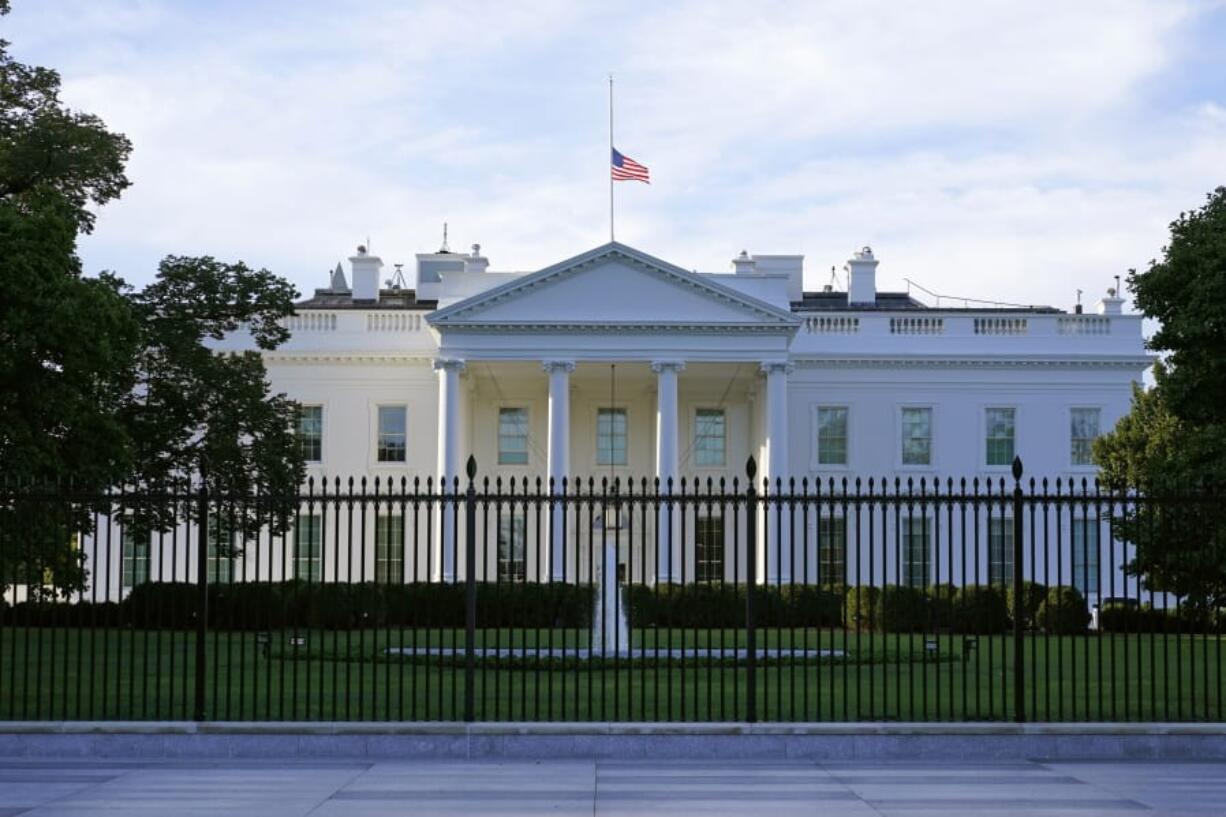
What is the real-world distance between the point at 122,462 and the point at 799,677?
10452 mm

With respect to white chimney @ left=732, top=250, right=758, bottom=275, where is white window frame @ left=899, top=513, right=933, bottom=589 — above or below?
below

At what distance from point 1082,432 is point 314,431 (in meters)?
23.1

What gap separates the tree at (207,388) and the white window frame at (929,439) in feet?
70.1

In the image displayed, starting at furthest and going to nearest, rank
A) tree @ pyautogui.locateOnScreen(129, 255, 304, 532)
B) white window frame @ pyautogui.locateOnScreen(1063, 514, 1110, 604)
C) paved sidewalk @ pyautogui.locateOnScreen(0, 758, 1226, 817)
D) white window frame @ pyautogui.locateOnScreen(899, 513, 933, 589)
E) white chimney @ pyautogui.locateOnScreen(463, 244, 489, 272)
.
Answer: white chimney @ pyautogui.locateOnScreen(463, 244, 489, 272)
tree @ pyautogui.locateOnScreen(129, 255, 304, 532)
white window frame @ pyautogui.locateOnScreen(899, 513, 933, 589)
white window frame @ pyautogui.locateOnScreen(1063, 514, 1110, 604)
paved sidewalk @ pyautogui.locateOnScreen(0, 758, 1226, 817)

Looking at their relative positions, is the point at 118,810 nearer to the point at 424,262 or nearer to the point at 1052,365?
the point at 1052,365

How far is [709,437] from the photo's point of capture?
51375 millimetres

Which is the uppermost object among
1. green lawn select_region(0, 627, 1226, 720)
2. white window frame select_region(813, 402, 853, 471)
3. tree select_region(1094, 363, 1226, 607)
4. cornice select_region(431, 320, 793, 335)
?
cornice select_region(431, 320, 793, 335)

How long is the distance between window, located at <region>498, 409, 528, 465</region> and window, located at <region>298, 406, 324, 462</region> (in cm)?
534

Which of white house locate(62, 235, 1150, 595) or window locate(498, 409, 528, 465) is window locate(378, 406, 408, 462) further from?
window locate(498, 409, 528, 465)

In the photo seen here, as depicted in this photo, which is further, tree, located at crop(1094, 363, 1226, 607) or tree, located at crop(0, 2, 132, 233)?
tree, located at crop(0, 2, 132, 233)

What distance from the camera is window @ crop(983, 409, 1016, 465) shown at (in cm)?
5072

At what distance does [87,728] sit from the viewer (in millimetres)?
14602

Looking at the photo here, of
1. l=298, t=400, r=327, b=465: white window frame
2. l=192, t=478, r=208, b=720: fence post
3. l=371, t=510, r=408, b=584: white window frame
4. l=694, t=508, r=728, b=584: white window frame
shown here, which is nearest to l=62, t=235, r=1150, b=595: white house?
l=298, t=400, r=327, b=465: white window frame

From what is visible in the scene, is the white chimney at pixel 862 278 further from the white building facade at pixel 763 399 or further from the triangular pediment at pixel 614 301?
the triangular pediment at pixel 614 301
